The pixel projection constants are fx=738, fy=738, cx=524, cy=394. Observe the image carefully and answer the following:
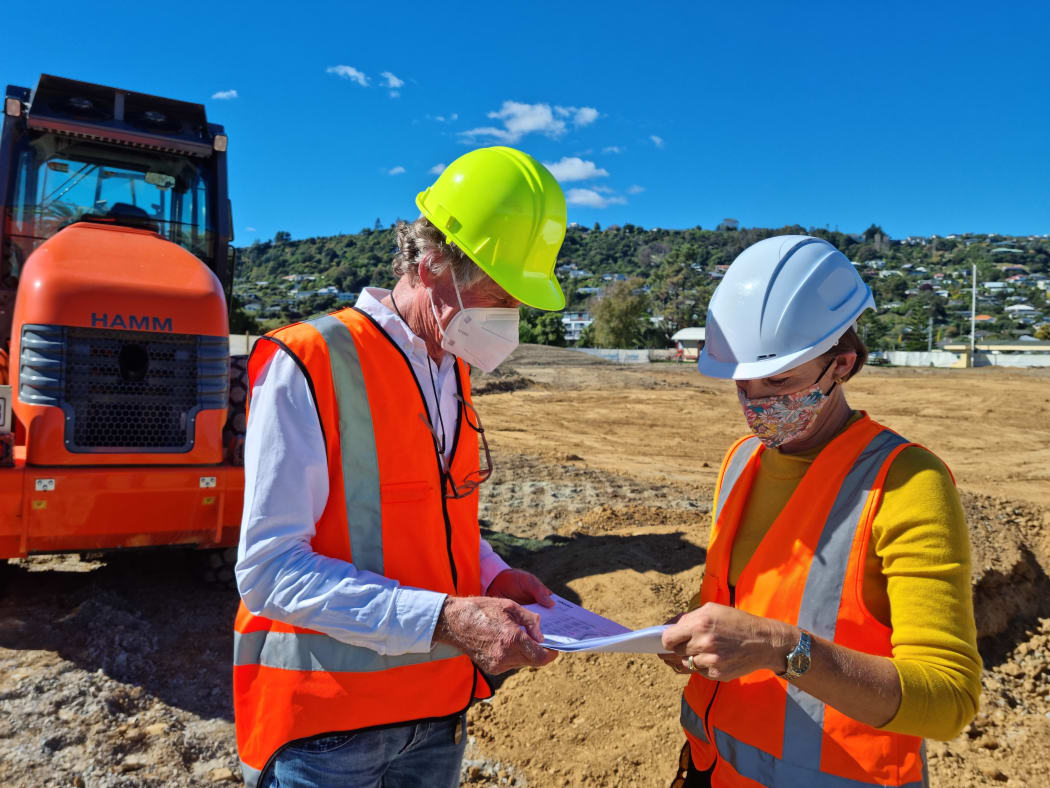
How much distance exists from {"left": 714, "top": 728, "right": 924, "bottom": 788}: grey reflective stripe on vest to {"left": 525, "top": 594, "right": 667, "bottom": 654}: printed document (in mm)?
328

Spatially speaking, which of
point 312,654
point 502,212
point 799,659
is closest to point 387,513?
point 312,654

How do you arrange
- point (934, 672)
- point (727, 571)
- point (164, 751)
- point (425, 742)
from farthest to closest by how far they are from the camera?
point (164, 751)
point (727, 571)
point (425, 742)
point (934, 672)

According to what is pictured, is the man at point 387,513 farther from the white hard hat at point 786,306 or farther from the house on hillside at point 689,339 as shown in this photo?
the house on hillside at point 689,339

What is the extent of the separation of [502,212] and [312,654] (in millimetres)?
1140

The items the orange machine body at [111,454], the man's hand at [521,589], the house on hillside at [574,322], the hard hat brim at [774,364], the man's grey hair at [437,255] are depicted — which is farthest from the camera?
the house on hillside at [574,322]

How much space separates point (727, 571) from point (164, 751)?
10.8ft

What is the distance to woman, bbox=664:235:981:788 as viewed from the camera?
147cm

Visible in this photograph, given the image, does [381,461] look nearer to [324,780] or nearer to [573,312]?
[324,780]

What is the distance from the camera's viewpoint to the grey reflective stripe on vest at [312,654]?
164 centimetres

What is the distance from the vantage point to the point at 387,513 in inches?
67.1

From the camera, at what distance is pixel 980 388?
2303cm

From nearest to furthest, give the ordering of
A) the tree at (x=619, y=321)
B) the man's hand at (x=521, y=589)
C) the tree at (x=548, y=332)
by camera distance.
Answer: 1. the man's hand at (x=521, y=589)
2. the tree at (x=548, y=332)
3. the tree at (x=619, y=321)

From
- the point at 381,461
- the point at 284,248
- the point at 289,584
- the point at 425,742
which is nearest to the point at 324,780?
the point at 425,742

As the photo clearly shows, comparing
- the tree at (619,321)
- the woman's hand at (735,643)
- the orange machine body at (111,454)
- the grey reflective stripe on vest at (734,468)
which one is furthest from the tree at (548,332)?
the woman's hand at (735,643)
